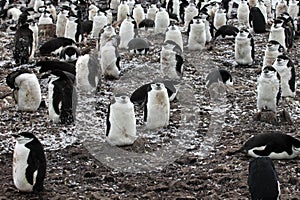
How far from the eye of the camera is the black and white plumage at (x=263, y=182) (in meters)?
6.47

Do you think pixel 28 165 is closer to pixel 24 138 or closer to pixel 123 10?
pixel 24 138

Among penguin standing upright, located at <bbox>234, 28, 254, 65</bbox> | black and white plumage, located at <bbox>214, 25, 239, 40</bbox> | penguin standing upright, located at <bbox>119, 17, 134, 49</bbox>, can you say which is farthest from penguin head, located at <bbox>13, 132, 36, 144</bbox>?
black and white plumage, located at <bbox>214, 25, 239, 40</bbox>

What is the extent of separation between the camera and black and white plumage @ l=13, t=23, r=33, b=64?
13391 mm

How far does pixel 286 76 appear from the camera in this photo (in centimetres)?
1130

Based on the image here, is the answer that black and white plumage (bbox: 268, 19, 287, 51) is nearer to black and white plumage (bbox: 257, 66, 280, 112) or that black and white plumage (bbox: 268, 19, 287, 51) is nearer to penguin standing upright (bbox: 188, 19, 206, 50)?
penguin standing upright (bbox: 188, 19, 206, 50)

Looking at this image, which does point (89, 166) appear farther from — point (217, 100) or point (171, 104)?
point (217, 100)

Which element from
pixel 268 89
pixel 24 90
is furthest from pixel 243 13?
pixel 24 90

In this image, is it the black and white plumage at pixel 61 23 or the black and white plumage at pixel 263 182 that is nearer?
the black and white plumage at pixel 263 182

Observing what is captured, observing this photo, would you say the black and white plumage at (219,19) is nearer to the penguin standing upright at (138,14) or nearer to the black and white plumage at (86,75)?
the penguin standing upright at (138,14)

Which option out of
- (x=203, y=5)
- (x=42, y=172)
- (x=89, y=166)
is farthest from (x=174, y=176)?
(x=203, y=5)

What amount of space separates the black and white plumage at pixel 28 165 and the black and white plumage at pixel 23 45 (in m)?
6.45

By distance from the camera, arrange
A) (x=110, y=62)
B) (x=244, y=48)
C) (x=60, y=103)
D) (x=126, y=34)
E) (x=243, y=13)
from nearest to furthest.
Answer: (x=60, y=103)
(x=110, y=62)
(x=244, y=48)
(x=126, y=34)
(x=243, y=13)

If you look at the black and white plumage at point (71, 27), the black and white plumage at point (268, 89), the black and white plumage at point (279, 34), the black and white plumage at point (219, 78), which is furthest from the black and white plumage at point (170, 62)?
the black and white plumage at point (71, 27)

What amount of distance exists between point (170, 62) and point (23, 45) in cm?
351
